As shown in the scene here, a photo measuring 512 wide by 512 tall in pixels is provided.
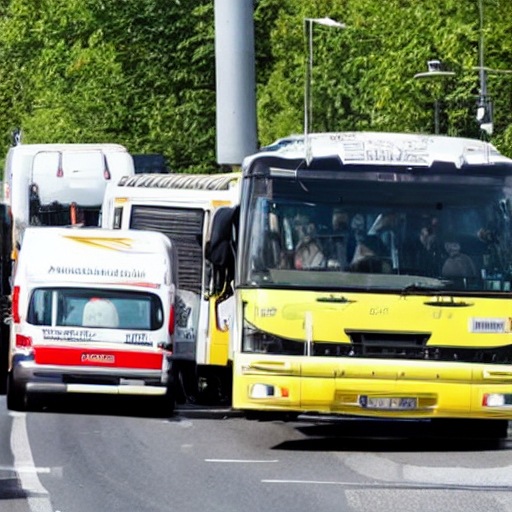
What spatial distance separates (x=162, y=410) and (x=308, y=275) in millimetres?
5407

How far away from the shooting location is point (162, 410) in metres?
23.3

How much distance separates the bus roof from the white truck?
14.2 feet

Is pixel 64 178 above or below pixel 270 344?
above

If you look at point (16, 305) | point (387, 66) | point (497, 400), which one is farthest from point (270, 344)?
point (387, 66)

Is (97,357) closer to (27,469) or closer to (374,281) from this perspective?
(374,281)

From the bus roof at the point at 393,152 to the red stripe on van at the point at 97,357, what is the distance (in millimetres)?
4564

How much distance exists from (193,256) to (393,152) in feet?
23.5

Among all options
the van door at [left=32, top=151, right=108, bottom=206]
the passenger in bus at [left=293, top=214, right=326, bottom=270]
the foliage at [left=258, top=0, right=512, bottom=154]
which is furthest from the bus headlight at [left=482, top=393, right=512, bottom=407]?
the foliage at [left=258, top=0, right=512, bottom=154]

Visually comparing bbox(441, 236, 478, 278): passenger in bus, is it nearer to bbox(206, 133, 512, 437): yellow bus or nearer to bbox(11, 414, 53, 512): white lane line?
bbox(206, 133, 512, 437): yellow bus

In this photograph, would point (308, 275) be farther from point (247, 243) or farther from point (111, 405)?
point (111, 405)

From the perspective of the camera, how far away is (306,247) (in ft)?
60.6

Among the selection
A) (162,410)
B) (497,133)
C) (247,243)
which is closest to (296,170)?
(247,243)

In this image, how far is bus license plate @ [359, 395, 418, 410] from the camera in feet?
59.4

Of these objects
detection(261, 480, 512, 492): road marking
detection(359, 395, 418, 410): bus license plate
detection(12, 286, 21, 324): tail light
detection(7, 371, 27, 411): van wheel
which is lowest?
detection(7, 371, 27, 411): van wheel
